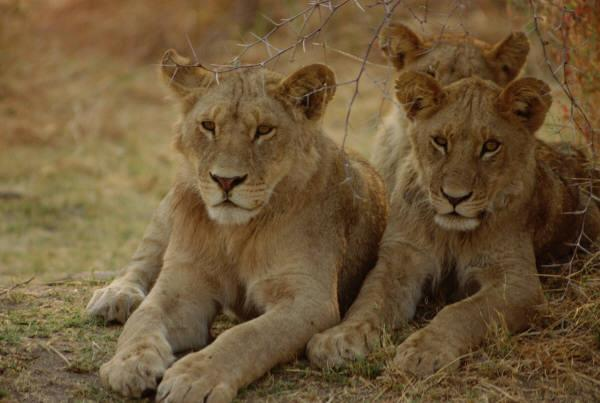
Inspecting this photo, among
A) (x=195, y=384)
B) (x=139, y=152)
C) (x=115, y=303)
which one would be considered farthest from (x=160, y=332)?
(x=139, y=152)

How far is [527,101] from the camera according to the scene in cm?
455

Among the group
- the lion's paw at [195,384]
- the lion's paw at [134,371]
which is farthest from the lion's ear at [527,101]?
the lion's paw at [134,371]

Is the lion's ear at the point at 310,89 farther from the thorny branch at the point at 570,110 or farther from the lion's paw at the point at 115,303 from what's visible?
the lion's paw at the point at 115,303

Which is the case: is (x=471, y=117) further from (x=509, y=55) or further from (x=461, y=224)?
(x=509, y=55)

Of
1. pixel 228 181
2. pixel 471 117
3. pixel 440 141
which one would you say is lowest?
pixel 228 181

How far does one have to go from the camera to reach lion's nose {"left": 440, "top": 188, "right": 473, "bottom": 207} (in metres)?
4.34

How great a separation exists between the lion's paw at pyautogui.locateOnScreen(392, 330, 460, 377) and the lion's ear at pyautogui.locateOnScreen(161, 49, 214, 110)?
142 centimetres

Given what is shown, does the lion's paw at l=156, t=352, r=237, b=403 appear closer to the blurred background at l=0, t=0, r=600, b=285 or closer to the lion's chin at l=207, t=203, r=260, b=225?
the lion's chin at l=207, t=203, r=260, b=225

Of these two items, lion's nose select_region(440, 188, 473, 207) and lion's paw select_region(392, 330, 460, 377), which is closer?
lion's paw select_region(392, 330, 460, 377)

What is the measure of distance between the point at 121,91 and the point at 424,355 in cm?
875

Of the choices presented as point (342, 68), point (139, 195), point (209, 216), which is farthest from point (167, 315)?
point (342, 68)

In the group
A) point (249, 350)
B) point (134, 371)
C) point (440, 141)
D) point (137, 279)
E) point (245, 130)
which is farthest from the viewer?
point (137, 279)

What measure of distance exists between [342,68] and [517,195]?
7.99 m

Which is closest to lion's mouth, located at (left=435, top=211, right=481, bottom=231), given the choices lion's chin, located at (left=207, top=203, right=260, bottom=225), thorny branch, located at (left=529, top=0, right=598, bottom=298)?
thorny branch, located at (left=529, top=0, right=598, bottom=298)
